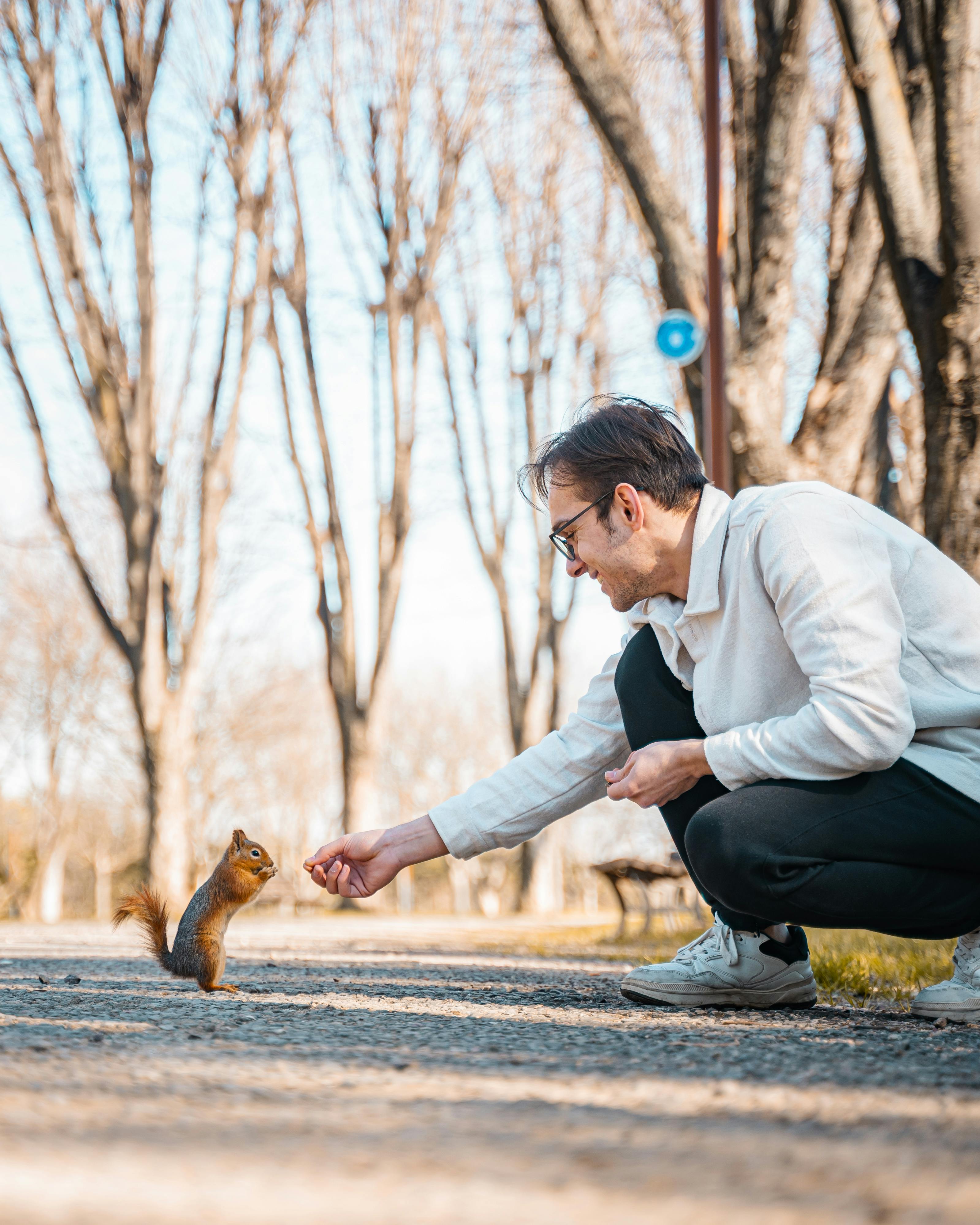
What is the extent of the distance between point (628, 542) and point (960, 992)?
1336 mm

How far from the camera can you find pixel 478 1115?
1.66 m

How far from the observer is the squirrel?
3266mm

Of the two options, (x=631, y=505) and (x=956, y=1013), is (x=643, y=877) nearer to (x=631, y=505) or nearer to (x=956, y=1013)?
(x=956, y=1013)

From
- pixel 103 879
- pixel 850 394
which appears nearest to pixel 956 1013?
pixel 850 394

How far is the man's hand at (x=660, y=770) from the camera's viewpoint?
281 cm

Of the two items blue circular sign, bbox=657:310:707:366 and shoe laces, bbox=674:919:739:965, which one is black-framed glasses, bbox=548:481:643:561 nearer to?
shoe laces, bbox=674:919:739:965

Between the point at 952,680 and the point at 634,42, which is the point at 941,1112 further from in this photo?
the point at 634,42

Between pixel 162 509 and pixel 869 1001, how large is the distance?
933cm

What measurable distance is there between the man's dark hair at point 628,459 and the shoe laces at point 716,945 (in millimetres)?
A: 1118

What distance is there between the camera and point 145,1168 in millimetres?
1384

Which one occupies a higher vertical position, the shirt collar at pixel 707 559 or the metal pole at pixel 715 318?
the metal pole at pixel 715 318

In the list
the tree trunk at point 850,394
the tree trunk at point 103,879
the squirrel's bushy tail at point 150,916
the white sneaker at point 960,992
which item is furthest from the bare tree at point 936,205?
the tree trunk at point 103,879

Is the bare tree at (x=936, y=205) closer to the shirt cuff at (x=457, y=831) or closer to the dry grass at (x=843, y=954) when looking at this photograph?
the dry grass at (x=843, y=954)

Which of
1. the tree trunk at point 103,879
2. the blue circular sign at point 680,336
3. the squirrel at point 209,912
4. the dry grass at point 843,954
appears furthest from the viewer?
the tree trunk at point 103,879
